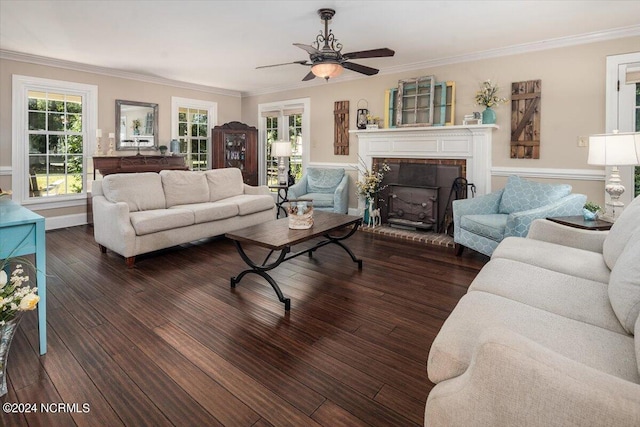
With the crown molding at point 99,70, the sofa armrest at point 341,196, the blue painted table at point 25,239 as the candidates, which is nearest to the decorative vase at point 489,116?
the sofa armrest at point 341,196

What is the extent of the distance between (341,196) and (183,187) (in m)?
2.35

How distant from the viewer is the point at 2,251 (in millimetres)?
1871

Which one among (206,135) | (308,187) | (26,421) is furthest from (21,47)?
(26,421)

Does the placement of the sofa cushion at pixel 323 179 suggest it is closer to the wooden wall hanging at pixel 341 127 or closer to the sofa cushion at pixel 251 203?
the wooden wall hanging at pixel 341 127

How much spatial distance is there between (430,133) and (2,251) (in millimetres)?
4876

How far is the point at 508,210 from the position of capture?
4141 millimetres

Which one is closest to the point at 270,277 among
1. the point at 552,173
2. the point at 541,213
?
the point at 541,213

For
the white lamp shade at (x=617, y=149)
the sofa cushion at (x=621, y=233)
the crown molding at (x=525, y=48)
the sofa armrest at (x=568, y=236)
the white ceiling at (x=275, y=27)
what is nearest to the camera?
the sofa cushion at (x=621, y=233)

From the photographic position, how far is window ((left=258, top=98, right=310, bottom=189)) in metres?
6.96

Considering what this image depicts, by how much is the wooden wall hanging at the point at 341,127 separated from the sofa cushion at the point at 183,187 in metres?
2.47

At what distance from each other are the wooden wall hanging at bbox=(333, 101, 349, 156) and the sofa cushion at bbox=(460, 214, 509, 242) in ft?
9.31

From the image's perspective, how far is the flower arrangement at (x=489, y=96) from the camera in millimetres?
4742

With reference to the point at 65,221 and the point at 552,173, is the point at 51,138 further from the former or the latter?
the point at 552,173

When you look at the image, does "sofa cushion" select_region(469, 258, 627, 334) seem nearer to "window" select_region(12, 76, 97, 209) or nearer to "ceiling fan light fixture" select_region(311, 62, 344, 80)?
"ceiling fan light fixture" select_region(311, 62, 344, 80)
